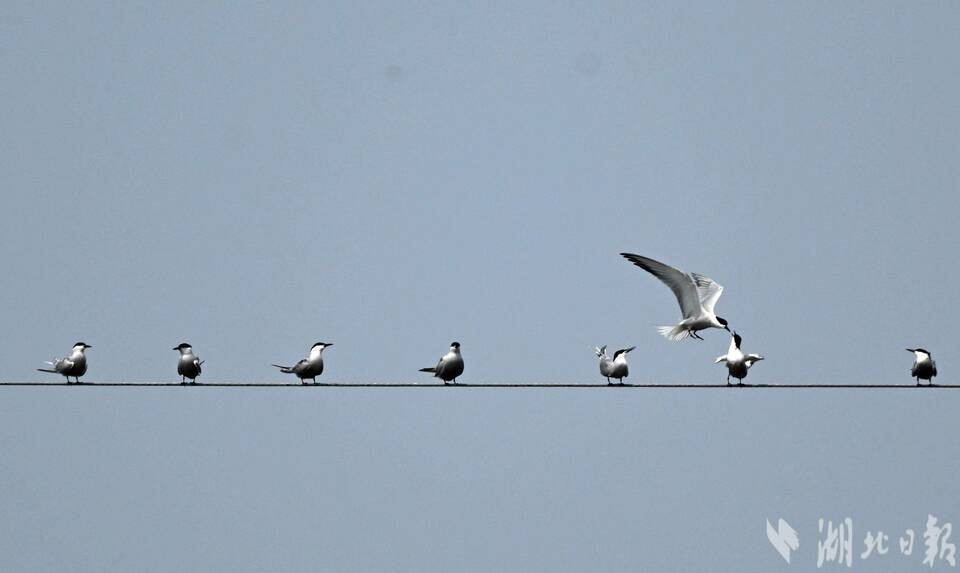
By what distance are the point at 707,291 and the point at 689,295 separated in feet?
0.78

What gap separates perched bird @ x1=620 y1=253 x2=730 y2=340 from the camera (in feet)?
81.3

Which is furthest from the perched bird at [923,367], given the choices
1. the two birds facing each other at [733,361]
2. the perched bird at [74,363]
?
the perched bird at [74,363]

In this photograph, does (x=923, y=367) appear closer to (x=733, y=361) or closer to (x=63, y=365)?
(x=733, y=361)

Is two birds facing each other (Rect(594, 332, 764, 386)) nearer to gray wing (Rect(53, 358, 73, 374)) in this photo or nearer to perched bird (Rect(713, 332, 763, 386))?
perched bird (Rect(713, 332, 763, 386))

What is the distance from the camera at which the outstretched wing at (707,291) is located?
24.9m

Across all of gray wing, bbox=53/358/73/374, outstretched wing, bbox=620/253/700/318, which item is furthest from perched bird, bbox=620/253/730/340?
gray wing, bbox=53/358/73/374

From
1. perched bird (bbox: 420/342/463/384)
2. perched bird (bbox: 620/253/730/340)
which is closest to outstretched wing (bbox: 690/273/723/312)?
perched bird (bbox: 620/253/730/340)

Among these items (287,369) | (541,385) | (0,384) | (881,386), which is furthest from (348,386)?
(287,369)

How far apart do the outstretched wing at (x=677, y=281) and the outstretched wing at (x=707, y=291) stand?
0.07m

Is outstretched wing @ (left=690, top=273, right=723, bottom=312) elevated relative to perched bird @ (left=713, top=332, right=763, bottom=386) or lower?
elevated

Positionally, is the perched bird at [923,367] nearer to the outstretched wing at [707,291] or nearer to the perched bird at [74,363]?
the outstretched wing at [707,291]

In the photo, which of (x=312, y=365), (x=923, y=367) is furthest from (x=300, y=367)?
(x=923, y=367)

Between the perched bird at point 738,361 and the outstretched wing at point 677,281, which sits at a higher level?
the outstretched wing at point 677,281

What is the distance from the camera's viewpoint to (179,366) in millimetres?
25031
